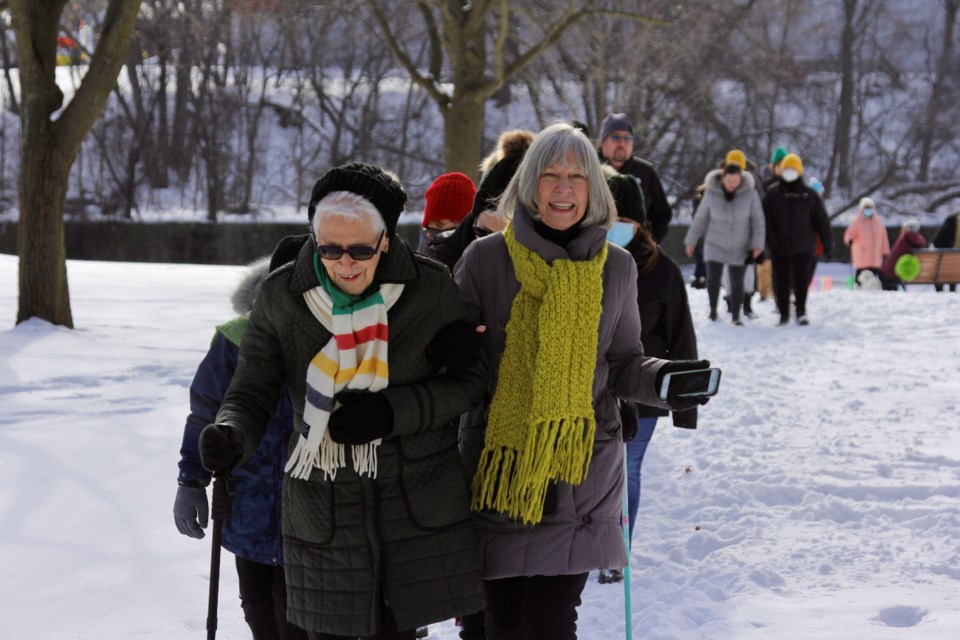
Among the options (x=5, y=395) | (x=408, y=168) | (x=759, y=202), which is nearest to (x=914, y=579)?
(x=5, y=395)

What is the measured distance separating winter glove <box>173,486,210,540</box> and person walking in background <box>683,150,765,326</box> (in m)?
9.53

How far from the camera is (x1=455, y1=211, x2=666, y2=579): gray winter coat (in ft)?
10.7

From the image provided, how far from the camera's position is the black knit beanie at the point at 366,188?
2.95m

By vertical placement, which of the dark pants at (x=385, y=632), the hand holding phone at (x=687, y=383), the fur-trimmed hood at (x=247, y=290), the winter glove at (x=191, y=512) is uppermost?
the fur-trimmed hood at (x=247, y=290)

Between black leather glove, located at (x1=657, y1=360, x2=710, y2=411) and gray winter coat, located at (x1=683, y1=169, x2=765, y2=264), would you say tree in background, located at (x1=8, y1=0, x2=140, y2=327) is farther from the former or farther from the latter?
black leather glove, located at (x1=657, y1=360, x2=710, y2=411)

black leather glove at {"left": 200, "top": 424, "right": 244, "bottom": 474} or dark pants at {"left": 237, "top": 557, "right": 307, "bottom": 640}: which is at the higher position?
black leather glove at {"left": 200, "top": 424, "right": 244, "bottom": 474}

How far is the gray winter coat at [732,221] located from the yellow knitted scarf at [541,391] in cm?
912

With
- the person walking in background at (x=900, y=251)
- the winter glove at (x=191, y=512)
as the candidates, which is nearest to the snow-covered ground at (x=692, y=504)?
the winter glove at (x=191, y=512)

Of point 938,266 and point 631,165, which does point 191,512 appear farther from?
point 938,266

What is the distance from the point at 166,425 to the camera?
676 centimetres

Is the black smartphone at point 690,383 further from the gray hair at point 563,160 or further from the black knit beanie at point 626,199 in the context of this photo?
the black knit beanie at point 626,199

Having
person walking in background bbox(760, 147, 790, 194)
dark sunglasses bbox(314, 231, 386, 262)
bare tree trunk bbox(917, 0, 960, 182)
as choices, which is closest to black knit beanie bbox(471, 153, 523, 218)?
dark sunglasses bbox(314, 231, 386, 262)

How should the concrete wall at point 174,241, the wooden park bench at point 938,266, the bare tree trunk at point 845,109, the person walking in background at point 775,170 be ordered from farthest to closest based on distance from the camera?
the bare tree trunk at point 845,109, the concrete wall at point 174,241, the wooden park bench at point 938,266, the person walking in background at point 775,170

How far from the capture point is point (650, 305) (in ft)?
16.1
